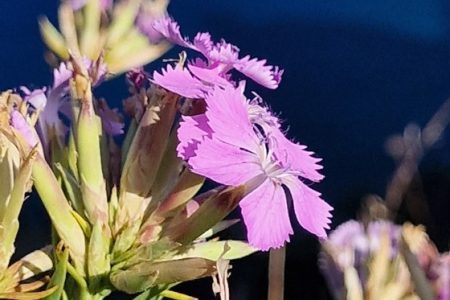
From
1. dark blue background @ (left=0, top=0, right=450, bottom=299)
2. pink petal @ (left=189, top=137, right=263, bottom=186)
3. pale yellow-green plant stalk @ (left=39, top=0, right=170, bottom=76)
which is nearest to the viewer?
pink petal @ (left=189, top=137, right=263, bottom=186)

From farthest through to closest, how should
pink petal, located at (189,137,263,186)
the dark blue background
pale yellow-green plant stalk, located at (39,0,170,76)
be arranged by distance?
the dark blue background < pale yellow-green plant stalk, located at (39,0,170,76) < pink petal, located at (189,137,263,186)

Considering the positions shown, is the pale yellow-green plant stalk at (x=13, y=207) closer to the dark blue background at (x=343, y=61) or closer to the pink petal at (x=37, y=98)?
the pink petal at (x=37, y=98)

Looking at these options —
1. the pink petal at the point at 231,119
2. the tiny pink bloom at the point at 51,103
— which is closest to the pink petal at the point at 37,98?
the tiny pink bloom at the point at 51,103

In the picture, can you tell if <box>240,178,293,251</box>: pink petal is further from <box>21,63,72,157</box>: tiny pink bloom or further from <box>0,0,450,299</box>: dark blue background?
<box>0,0,450,299</box>: dark blue background

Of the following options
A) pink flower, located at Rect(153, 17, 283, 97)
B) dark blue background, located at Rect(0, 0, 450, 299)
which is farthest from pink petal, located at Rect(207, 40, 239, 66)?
dark blue background, located at Rect(0, 0, 450, 299)

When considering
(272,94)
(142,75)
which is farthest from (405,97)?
(142,75)

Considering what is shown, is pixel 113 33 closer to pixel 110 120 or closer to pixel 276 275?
pixel 110 120
